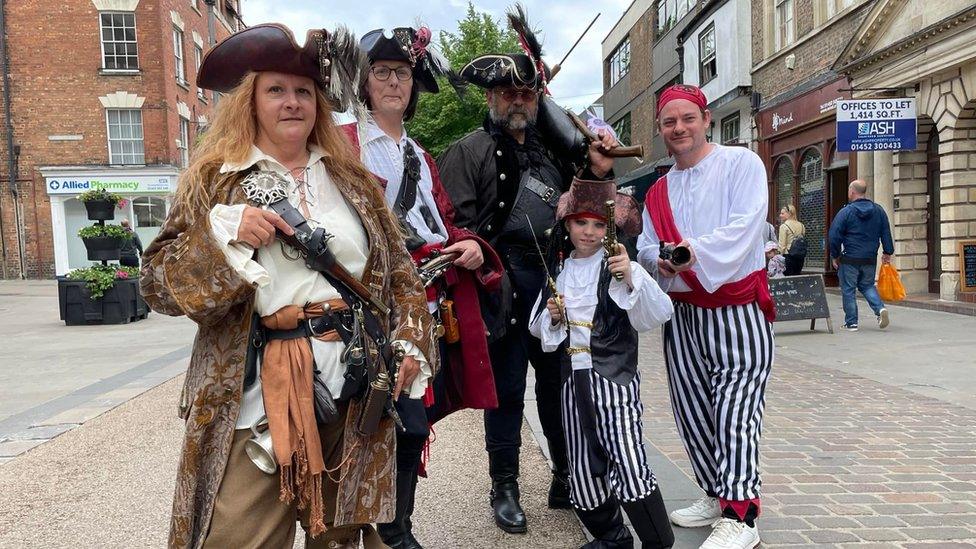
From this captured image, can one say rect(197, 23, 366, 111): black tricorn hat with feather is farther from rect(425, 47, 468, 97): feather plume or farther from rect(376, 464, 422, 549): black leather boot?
rect(376, 464, 422, 549): black leather boot

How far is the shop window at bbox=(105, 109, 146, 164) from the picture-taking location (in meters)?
23.2

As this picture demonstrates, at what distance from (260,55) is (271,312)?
0.68m

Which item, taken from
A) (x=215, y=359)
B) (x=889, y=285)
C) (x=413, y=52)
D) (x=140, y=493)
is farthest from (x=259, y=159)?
(x=889, y=285)

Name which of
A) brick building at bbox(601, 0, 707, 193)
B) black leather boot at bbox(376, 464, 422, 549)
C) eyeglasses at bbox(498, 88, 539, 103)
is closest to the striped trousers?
eyeglasses at bbox(498, 88, 539, 103)

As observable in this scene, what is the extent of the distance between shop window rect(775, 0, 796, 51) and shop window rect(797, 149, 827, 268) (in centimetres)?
291

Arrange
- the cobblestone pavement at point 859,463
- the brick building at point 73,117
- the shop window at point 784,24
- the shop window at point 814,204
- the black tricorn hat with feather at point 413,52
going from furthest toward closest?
the brick building at point 73,117
the shop window at point 784,24
the shop window at point 814,204
the cobblestone pavement at point 859,463
the black tricorn hat with feather at point 413,52

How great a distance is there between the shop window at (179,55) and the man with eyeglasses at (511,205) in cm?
2447

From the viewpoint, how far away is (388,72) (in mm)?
2670

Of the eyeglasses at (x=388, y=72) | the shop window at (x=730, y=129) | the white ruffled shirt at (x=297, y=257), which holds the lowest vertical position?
the white ruffled shirt at (x=297, y=257)

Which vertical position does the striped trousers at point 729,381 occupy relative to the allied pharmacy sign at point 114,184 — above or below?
below

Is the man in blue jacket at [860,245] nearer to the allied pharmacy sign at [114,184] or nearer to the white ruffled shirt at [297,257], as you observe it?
the white ruffled shirt at [297,257]

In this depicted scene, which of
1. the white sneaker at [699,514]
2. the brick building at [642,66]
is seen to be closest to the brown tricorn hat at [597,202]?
the white sneaker at [699,514]

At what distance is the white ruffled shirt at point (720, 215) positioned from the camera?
269 cm

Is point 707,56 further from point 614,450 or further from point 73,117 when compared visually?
point 614,450
